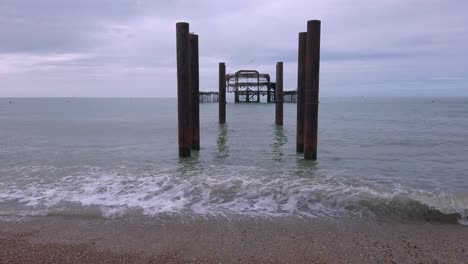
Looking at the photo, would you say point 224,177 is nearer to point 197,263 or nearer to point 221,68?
point 197,263

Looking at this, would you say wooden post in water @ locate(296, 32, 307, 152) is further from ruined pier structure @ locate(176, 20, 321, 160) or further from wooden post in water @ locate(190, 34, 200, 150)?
wooden post in water @ locate(190, 34, 200, 150)

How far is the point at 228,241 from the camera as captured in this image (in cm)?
477

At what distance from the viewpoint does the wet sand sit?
4293mm

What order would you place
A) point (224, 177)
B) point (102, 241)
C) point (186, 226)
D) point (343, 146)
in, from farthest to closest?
point (343, 146), point (224, 177), point (186, 226), point (102, 241)

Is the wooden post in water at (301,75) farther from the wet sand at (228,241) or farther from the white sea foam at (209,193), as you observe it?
the wet sand at (228,241)

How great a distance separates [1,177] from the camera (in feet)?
28.8

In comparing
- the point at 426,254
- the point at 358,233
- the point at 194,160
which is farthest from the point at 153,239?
the point at 194,160

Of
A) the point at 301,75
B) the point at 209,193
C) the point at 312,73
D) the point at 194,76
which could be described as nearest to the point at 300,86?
the point at 301,75

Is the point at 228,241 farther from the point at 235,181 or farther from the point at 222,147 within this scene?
the point at 222,147

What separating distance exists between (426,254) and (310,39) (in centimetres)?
581

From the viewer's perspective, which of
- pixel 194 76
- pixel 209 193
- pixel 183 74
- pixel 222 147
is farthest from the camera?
pixel 222 147

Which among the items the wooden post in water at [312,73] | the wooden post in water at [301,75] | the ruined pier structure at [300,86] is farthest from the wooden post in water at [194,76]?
the wooden post in water at [312,73]

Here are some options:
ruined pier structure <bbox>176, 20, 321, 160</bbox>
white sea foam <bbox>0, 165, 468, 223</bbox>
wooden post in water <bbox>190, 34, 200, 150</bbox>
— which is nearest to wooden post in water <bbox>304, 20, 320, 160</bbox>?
ruined pier structure <bbox>176, 20, 321, 160</bbox>

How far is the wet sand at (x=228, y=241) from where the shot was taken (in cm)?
429
